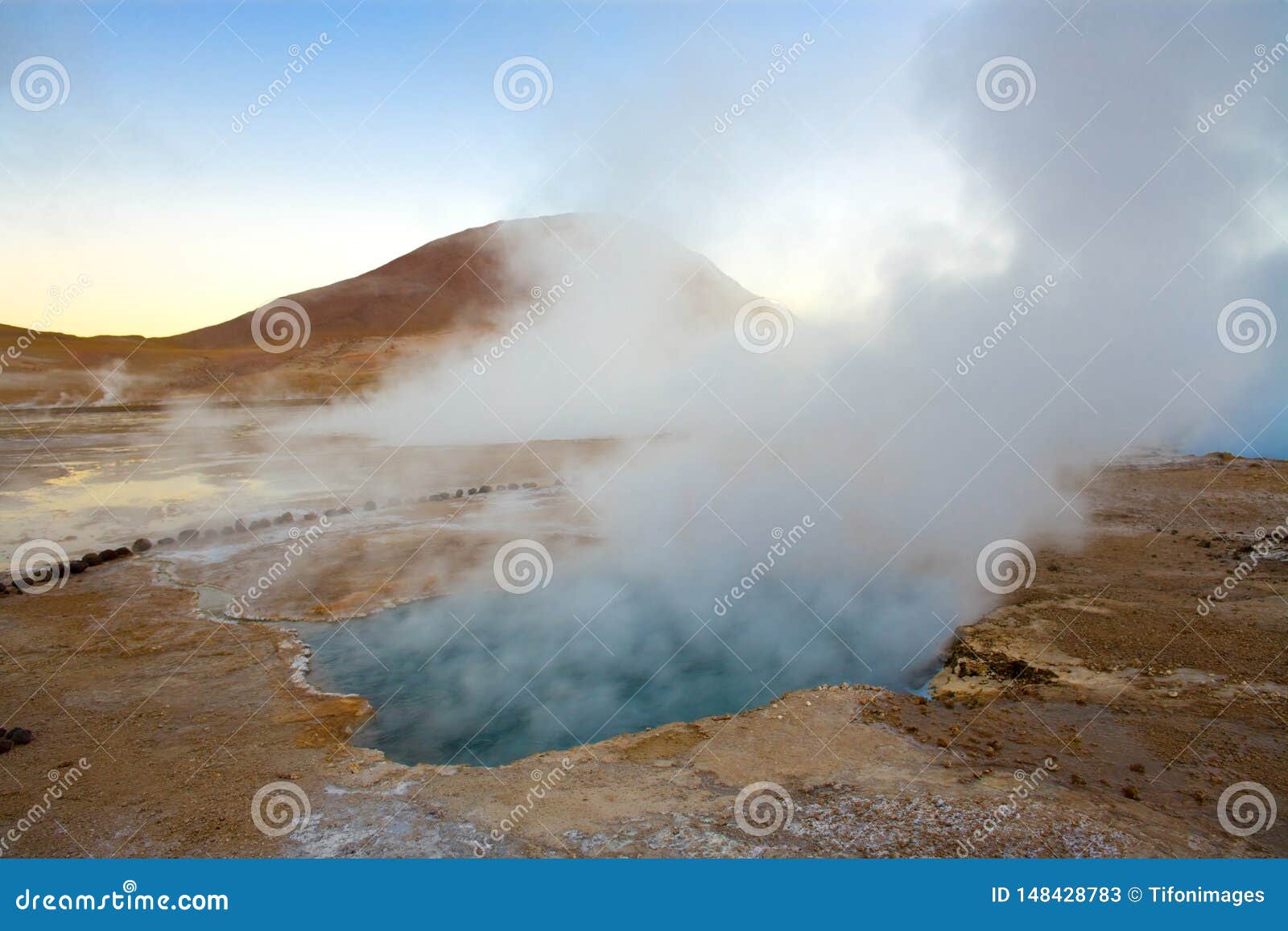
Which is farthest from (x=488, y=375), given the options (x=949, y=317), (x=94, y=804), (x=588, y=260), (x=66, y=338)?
(x=66, y=338)

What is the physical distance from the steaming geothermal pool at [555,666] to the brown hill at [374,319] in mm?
10902

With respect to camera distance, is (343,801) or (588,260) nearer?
(343,801)

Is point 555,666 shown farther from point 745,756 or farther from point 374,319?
point 374,319

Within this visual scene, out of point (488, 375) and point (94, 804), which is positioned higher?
point (488, 375)

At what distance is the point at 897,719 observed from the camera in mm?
6051

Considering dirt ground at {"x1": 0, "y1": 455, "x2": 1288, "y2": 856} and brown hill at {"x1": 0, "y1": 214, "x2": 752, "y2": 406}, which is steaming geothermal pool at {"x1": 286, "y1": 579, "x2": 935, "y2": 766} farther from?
brown hill at {"x1": 0, "y1": 214, "x2": 752, "y2": 406}

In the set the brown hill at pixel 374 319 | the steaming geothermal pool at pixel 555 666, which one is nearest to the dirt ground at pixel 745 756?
the steaming geothermal pool at pixel 555 666

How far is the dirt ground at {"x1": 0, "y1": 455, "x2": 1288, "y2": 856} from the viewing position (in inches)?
176

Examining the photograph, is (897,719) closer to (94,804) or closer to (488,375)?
(94,804)

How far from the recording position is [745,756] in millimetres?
5512

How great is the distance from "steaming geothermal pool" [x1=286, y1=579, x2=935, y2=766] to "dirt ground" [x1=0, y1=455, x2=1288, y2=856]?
49 cm

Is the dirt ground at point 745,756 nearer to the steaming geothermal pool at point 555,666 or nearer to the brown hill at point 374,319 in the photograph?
the steaming geothermal pool at point 555,666

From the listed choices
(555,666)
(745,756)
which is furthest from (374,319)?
(745,756)

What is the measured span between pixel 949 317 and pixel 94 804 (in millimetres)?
14732
